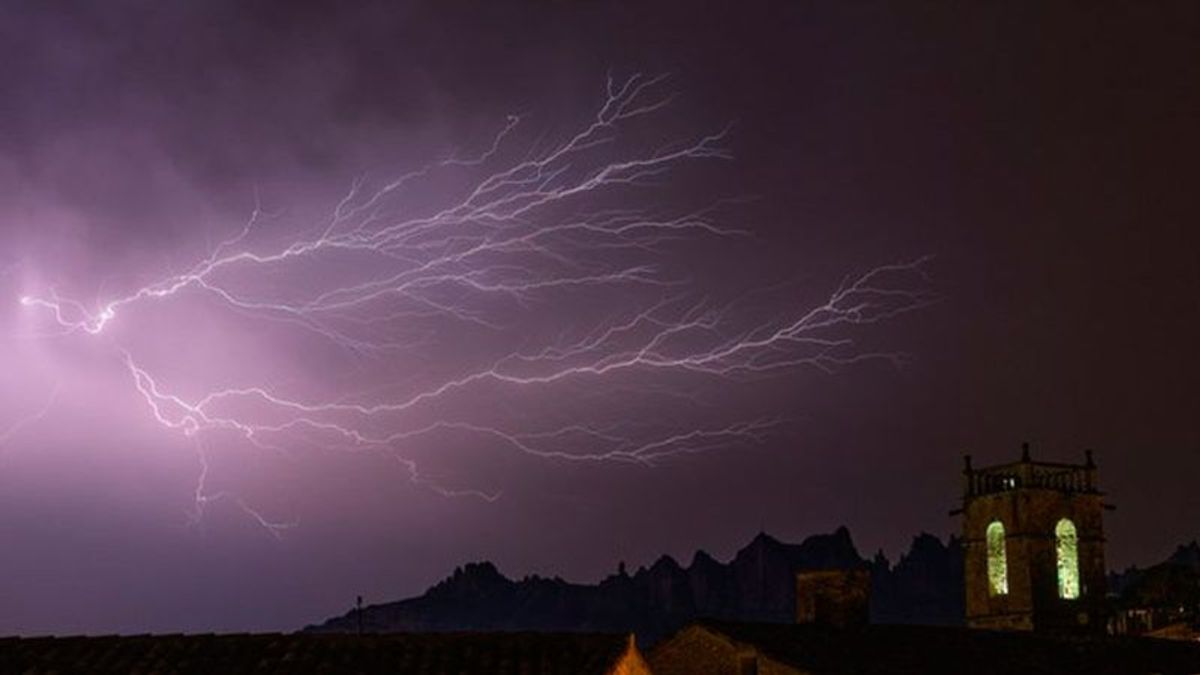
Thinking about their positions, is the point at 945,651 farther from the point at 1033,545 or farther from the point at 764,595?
the point at 764,595

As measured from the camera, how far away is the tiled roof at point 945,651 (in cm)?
2956

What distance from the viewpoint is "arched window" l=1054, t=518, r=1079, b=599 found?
58.8 metres

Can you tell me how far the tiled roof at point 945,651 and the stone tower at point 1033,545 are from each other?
21.6 meters

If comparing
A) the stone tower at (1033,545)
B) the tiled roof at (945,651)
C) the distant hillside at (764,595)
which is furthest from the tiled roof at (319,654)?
the distant hillside at (764,595)

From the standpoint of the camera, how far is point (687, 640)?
99.0 feet

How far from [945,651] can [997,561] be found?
2871 centimetres

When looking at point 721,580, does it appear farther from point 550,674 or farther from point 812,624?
point 550,674

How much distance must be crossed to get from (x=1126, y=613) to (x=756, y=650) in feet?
106

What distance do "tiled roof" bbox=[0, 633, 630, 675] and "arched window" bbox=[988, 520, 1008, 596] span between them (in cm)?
4087

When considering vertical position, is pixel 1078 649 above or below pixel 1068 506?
below

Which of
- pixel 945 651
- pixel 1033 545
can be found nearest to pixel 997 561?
pixel 1033 545

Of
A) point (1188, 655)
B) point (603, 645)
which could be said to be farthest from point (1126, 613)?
point (603, 645)

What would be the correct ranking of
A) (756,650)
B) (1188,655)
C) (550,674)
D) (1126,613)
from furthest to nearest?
1. (1126,613)
2. (1188,655)
3. (756,650)
4. (550,674)

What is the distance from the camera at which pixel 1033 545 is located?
190 feet
